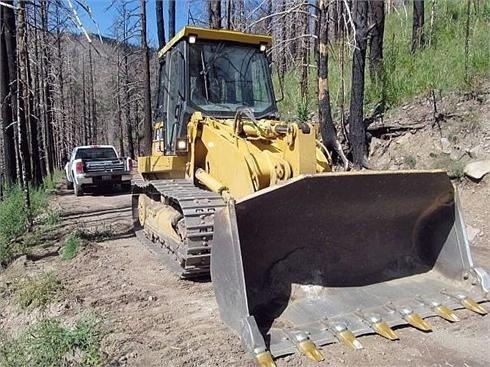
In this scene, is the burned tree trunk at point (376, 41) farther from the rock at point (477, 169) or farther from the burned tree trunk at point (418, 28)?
the rock at point (477, 169)

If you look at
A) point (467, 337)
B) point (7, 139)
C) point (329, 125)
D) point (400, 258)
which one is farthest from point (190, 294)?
point (7, 139)

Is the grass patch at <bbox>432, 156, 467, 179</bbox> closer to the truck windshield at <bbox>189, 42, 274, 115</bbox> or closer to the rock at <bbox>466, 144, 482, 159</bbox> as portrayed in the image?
the rock at <bbox>466, 144, 482, 159</bbox>

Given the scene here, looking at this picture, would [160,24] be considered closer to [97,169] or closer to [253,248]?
[97,169]

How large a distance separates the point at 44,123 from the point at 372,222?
23.8 meters

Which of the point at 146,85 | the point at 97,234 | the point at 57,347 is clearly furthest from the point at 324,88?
the point at 146,85

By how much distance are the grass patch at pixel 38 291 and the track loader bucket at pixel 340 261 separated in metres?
2.27

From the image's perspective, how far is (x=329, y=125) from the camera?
1045 cm

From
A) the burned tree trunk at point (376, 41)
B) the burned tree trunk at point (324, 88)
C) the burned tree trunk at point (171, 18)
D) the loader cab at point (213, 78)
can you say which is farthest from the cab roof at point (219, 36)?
the burned tree trunk at point (171, 18)

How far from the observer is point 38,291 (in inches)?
223

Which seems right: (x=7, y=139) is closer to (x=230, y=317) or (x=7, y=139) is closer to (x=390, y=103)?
(x=390, y=103)

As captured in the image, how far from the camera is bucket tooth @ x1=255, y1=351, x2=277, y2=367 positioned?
3654mm

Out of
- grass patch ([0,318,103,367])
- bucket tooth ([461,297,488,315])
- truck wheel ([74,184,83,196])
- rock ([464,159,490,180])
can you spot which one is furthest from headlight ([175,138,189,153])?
truck wheel ([74,184,83,196])

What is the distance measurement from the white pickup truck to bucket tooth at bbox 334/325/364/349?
44.4ft

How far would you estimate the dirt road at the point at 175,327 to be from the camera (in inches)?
152
